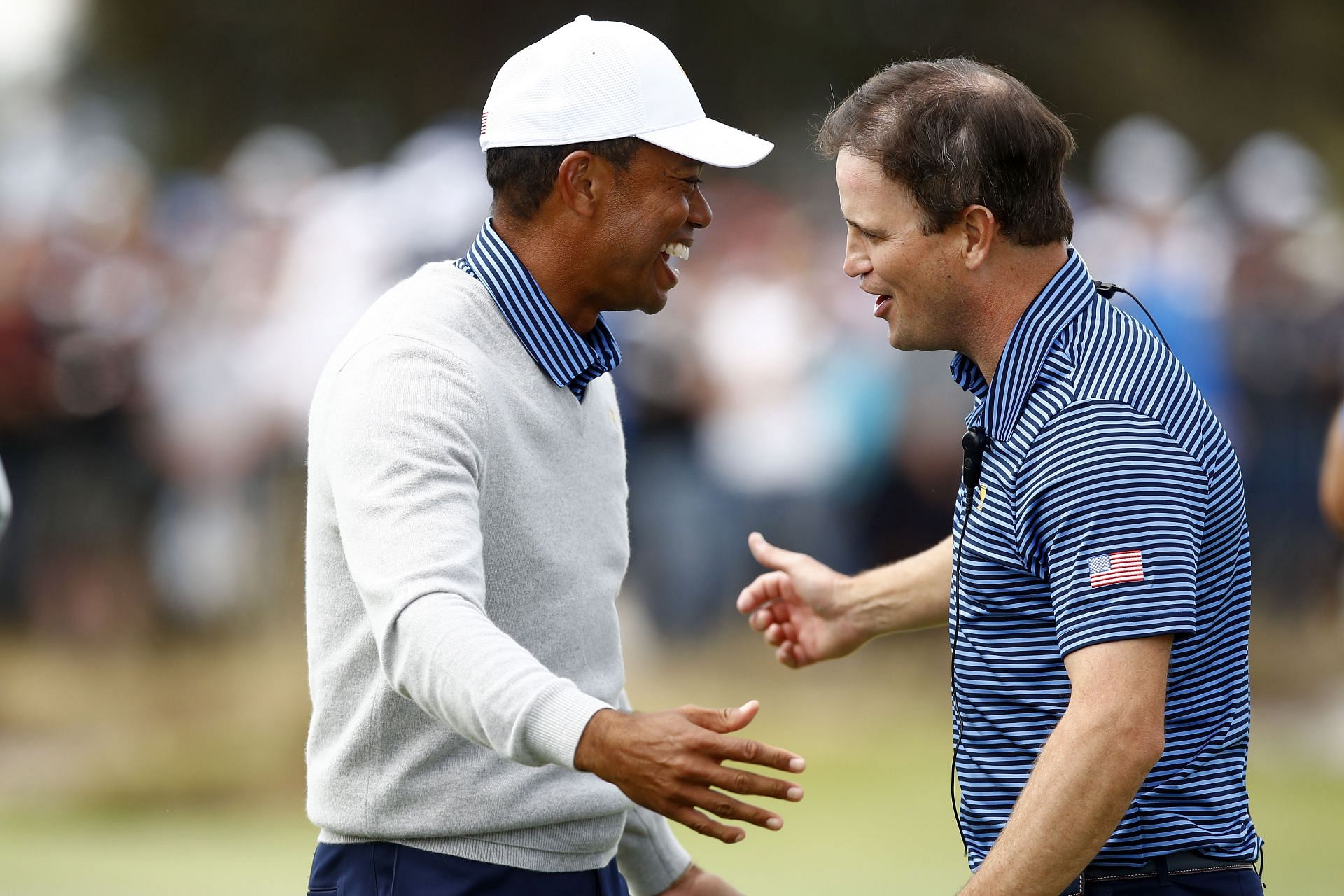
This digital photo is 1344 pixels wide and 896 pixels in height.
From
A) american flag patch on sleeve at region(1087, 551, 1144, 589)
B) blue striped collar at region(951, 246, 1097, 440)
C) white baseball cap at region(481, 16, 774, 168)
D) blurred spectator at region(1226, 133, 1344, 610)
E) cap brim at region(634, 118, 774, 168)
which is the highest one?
blurred spectator at region(1226, 133, 1344, 610)

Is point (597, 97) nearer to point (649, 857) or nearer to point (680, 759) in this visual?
point (680, 759)

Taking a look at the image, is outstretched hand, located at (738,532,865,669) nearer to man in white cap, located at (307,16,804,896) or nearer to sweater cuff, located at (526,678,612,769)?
man in white cap, located at (307,16,804,896)

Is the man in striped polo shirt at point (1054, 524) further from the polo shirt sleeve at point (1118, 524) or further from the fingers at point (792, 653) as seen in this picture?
the fingers at point (792, 653)

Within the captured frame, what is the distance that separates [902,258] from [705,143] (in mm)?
400

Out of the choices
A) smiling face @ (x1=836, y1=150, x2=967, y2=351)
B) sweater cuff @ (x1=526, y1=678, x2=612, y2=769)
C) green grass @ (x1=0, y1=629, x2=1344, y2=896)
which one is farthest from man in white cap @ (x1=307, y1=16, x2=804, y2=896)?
green grass @ (x1=0, y1=629, x2=1344, y2=896)

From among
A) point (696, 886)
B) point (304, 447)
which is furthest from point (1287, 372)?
point (696, 886)

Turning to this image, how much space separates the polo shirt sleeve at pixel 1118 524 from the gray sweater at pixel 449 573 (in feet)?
2.24

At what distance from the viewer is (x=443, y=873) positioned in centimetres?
270

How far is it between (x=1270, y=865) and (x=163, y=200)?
7.12 m

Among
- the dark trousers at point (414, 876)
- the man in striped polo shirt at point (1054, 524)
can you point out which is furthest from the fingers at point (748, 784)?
the dark trousers at point (414, 876)

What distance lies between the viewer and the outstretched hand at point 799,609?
3383 mm

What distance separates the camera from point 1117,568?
236cm

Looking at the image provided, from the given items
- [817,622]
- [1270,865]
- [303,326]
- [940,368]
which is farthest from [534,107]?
[940,368]

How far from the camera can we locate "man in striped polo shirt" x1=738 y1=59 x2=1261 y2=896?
2.36m
